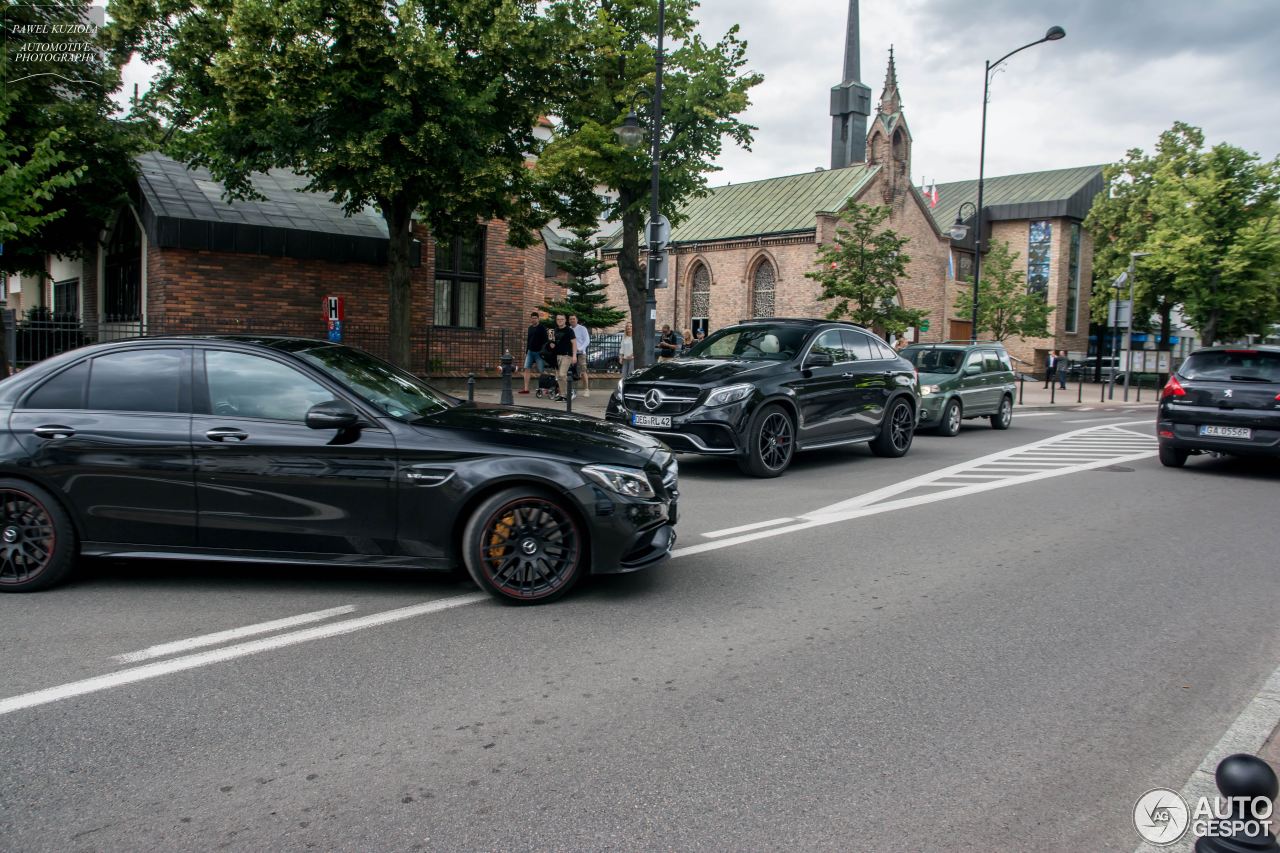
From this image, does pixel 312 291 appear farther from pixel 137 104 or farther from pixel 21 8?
pixel 21 8

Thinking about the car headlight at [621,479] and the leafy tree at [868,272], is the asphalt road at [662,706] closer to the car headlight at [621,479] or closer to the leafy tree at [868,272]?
the car headlight at [621,479]

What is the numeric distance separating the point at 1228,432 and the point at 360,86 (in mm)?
14110

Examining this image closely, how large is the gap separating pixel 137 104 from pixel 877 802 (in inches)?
971

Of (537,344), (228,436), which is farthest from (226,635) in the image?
(537,344)

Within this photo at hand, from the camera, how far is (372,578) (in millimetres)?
6008

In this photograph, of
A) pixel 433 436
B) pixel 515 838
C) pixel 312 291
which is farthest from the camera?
pixel 312 291

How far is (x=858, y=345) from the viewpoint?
1280cm

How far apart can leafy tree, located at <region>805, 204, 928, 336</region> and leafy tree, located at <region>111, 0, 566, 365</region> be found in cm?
1097

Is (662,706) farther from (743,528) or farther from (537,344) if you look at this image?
(537,344)

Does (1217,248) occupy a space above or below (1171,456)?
above

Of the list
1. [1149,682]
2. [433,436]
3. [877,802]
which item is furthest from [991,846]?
[433,436]

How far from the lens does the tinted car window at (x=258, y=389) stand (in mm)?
5586

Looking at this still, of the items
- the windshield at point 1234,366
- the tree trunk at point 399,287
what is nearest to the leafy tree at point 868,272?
the tree trunk at point 399,287

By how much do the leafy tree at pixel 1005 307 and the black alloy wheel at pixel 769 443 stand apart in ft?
102
